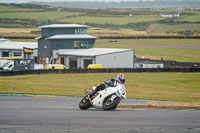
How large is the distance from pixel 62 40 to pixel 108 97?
46960 mm

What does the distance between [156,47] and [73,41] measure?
31.2 metres

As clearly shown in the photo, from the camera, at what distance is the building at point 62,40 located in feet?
200

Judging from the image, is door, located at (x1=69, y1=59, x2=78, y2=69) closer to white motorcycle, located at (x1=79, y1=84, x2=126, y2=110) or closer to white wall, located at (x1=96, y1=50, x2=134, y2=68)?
white wall, located at (x1=96, y1=50, x2=134, y2=68)

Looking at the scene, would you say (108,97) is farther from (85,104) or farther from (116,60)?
(116,60)

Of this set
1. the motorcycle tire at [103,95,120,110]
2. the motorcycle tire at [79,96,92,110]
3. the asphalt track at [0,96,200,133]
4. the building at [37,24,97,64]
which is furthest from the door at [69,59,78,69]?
the asphalt track at [0,96,200,133]

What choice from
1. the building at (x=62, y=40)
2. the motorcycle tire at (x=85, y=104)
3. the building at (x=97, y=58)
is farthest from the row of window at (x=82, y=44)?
the motorcycle tire at (x=85, y=104)

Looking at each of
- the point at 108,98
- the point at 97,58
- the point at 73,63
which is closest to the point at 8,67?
the point at 73,63

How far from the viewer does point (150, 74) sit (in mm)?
42812

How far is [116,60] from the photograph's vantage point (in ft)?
184

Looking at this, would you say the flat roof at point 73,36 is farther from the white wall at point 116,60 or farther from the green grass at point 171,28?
the green grass at point 171,28

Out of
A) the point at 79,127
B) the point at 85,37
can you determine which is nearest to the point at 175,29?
the point at 85,37

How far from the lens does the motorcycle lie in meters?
14.4

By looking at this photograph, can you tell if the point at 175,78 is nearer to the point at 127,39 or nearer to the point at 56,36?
the point at 56,36

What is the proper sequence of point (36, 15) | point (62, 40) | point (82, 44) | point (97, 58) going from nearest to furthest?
point (97, 58) → point (62, 40) → point (82, 44) → point (36, 15)
